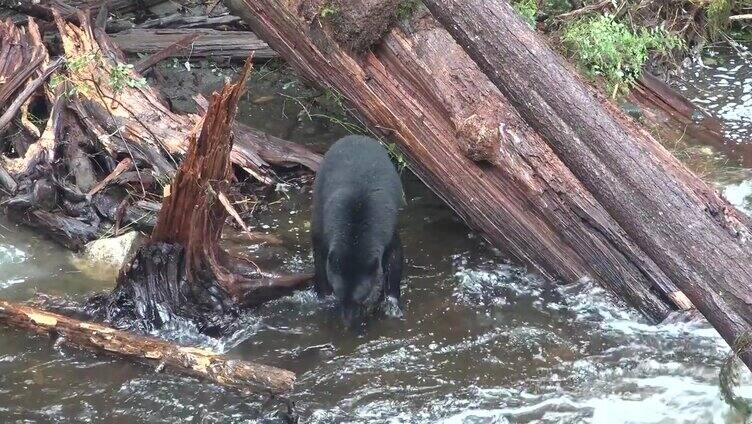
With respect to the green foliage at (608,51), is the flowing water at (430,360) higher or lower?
lower

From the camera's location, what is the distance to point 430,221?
760 centimetres

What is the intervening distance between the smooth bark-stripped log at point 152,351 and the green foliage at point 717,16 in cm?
799

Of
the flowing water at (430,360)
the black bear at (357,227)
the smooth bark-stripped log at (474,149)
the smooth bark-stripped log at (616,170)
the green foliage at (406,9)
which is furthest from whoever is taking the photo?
the green foliage at (406,9)

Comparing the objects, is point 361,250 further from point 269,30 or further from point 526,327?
point 269,30

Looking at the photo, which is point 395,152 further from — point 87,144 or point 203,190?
point 87,144

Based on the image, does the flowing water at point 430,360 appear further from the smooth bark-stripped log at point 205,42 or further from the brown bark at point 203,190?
the smooth bark-stripped log at point 205,42

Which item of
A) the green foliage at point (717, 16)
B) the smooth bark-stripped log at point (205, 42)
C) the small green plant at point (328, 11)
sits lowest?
the smooth bark-stripped log at point (205, 42)

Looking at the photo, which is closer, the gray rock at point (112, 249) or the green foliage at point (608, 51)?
the gray rock at point (112, 249)

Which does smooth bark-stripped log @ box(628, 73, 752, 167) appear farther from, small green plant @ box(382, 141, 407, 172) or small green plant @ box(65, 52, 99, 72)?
small green plant @ box(65, 52, 99, 72)

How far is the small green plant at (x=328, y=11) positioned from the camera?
7.10 metres

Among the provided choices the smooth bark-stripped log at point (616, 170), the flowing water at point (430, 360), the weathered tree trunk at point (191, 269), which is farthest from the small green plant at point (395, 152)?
the smooth bark-stripped log at point (616, 170)

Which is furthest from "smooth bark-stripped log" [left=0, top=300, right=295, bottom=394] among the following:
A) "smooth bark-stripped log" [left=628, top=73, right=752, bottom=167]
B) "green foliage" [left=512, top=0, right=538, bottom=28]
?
A: "smooth bark-stripped log" [left=628, top=73, right=752, bottom=167]

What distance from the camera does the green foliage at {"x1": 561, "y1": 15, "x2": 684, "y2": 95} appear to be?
9078mm

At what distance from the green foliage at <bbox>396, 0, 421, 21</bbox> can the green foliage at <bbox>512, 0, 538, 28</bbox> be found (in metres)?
1.92
